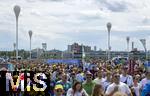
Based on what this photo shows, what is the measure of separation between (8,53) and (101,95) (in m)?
115

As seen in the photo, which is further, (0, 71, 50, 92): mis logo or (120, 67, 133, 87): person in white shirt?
(120, 67, 133, 87): person in white shirt

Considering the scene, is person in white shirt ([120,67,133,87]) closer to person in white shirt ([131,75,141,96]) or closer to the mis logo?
person in white shirt ([131,75,141,96])

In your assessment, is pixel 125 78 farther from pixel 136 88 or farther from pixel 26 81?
pixel 26 81

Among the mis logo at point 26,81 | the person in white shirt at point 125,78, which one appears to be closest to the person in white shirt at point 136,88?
the person in white shirt at point 125,78

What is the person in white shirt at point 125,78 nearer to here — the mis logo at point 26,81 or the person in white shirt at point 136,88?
the person in white shirt at point 136,88

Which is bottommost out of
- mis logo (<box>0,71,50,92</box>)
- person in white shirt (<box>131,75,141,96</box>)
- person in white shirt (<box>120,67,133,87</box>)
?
A: person in white shirt (<box>131,75,141,96</box>)

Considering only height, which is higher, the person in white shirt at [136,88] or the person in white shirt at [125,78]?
the person in white shirt at [125,78]

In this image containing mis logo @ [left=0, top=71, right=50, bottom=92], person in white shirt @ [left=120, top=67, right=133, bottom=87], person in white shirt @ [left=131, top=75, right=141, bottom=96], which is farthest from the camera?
person in white shirt @ [left=120, top=67, right=133, bottom=87]

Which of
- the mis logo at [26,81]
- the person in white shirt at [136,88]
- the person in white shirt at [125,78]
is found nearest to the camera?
the mis logo at [26,81]

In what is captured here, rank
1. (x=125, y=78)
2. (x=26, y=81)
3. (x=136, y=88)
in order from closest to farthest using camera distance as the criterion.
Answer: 1. (x=26, y=81)
2. (x=136, y=88)
3. (x=125, y=78)

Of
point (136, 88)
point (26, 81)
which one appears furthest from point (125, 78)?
point (26, 81)

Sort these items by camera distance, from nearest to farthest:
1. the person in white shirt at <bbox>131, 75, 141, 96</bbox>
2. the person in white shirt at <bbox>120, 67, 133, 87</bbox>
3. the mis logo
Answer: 1. the mis logo
2. the person in white shirt at <bbox>131, 75, 141, 96</bbox>
3. the person in white shirt at <bbox>120, 67, 133, 87</bbox>

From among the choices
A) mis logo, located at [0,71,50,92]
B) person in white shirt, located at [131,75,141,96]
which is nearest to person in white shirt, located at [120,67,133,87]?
person in white shirt, located at [131,75,141,96]

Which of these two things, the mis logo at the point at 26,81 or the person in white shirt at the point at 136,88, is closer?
the mis logo at the point at 26,81
